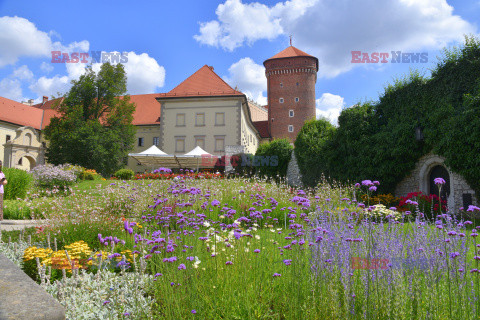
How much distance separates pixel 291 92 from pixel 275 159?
1990 centimetres

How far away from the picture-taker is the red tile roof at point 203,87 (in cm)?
3553

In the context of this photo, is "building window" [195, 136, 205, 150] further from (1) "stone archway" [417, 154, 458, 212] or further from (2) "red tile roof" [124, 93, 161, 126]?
(1) "stone archway" [417, 154, 458, 212]

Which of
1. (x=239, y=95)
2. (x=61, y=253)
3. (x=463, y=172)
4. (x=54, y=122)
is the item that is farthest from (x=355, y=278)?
(x=54, y=122)

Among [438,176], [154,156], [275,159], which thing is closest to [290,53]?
[275,159]

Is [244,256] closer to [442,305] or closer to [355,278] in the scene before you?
[355,278]

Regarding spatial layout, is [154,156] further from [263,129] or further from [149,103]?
[263,129]

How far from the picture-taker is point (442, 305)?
2.81 meters

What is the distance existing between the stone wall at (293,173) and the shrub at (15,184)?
1492 centimetres

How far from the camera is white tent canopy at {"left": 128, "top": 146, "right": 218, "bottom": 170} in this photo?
2341 centimetres

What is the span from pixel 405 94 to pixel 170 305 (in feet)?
54.0

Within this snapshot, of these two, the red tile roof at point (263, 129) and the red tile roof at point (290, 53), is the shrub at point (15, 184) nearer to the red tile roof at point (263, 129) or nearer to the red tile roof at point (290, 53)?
the red tile roof at point (290, 53)

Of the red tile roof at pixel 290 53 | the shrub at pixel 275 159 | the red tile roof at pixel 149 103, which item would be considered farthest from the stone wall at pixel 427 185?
the red tile roof at pixel 290 53

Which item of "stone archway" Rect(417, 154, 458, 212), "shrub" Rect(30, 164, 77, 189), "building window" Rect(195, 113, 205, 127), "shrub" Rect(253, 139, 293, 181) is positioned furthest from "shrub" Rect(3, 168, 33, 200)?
"building window" Rect(195, 113, 205, 127)

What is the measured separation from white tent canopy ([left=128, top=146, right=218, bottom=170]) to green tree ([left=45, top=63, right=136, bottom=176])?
692cm
